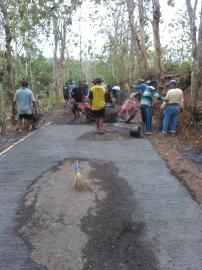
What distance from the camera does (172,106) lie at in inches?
602

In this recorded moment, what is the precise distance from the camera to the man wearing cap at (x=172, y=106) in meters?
15.2

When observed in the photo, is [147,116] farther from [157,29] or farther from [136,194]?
[136,194]

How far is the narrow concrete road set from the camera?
5805mm

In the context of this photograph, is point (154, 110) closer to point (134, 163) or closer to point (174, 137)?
point (174, 137)

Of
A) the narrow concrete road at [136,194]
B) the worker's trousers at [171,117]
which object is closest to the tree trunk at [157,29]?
the worker's trousers at [171,117]

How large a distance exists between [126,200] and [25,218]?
173 cm

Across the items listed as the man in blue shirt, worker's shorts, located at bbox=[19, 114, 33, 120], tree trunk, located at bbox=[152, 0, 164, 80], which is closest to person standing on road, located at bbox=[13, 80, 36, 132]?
worker's shorts, located at bbox=[19, 114, 33, 120]

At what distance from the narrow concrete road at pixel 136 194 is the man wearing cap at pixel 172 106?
65.8 inches

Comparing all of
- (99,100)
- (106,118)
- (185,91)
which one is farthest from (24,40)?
(99,100)

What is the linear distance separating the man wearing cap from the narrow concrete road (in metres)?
1.67

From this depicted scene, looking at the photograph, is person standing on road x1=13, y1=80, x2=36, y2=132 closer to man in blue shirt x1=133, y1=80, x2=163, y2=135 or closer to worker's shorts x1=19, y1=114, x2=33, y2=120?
worker's shorts x1=19, y1=114, x2=33, y2=120

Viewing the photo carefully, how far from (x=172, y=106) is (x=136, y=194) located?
24.9 ft

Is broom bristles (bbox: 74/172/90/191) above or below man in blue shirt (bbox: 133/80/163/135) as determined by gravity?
below

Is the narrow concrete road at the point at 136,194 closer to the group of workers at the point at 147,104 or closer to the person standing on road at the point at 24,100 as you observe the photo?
the group of workers at the point at 147,104
